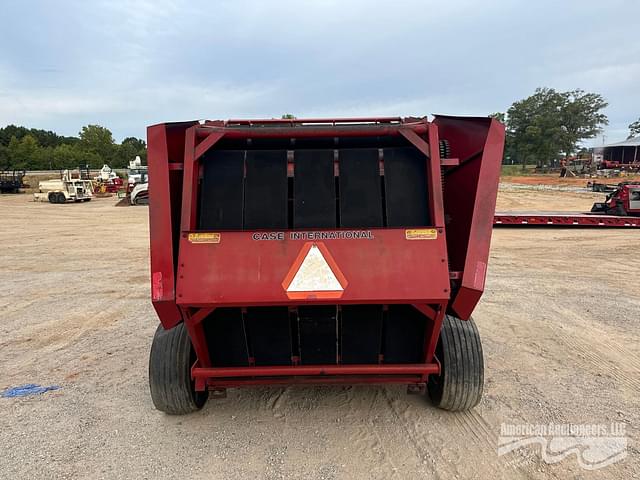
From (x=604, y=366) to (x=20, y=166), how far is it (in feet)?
237

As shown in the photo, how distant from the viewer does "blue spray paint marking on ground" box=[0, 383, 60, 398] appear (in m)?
3.84

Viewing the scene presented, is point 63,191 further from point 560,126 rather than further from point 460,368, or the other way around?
point 560,126

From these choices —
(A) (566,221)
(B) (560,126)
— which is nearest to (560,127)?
(B) (560,126)

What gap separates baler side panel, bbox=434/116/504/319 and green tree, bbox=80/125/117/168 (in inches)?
2963

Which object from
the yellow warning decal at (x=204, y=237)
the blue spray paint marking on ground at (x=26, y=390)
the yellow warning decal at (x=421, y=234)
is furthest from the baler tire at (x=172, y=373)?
the yellow warning decal at (x=421, y=234)

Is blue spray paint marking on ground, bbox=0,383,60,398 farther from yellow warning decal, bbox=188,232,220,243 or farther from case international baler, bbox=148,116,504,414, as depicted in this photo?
yellow warning decal, bbox=188,232,220,243

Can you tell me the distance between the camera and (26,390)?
391cm

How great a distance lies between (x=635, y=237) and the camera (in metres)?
12.4

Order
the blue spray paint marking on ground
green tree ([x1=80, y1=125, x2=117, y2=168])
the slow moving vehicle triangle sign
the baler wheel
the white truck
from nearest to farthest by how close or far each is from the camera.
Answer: the slow moving vehicle triangle sign
the baler wheel
the blue spray paint marking on ground
the white truck
green tree ([x1=80, y1=125, x2=117, y2=168])

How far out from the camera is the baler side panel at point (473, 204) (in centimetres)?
276

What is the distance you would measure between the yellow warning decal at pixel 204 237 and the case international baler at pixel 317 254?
13 mm

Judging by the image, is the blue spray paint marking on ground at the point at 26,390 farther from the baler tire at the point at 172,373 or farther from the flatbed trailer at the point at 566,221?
the flatbed trailer at the point at 566,221

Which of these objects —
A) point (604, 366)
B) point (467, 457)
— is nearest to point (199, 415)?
point (467, 457)

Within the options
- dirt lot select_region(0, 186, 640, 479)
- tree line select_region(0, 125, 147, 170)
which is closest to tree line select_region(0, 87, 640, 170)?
tree line select_region(0, 125, 147, 170)
